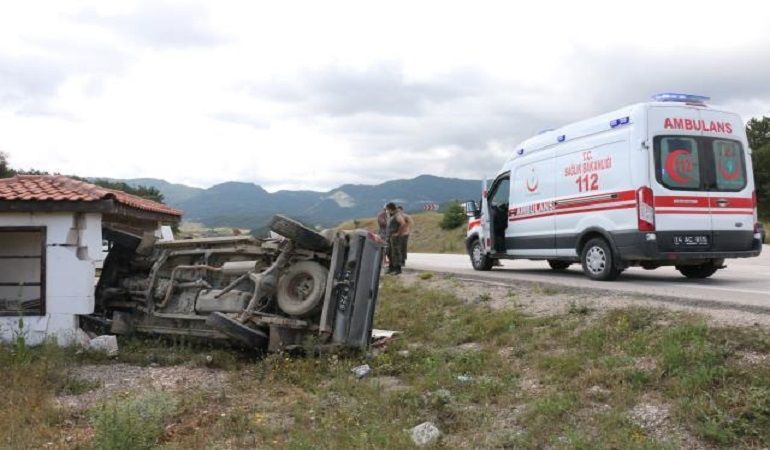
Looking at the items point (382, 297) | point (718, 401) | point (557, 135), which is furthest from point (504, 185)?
point (718, 401)

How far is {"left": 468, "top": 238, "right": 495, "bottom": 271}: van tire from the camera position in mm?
13922

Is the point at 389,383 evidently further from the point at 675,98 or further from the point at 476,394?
the point at 675,98

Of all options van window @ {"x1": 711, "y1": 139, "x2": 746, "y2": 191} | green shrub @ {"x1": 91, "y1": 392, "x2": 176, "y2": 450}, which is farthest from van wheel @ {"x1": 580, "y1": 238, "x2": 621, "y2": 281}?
green shrub @ {"x1": 91, "y1": 392, "x2": 176, "y2": 450}

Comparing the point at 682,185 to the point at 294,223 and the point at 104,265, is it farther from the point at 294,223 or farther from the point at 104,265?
the point at 104,265

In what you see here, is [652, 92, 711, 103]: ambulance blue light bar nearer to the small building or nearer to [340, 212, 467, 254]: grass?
the small building

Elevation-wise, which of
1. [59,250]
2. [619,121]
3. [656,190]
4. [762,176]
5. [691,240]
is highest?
[762,176]

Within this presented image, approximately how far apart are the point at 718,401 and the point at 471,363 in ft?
8.18

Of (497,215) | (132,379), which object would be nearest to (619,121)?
(497,215)

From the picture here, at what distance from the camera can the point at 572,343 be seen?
258 inches

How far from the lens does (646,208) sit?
9359mm

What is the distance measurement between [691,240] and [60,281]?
28.7ft

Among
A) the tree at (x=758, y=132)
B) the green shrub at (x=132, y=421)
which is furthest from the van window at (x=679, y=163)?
the tree at (x=758, y=132)

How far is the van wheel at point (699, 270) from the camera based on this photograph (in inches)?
428

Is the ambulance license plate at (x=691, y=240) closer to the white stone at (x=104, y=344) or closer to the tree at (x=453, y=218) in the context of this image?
the white stone at (x=104, y=344)
